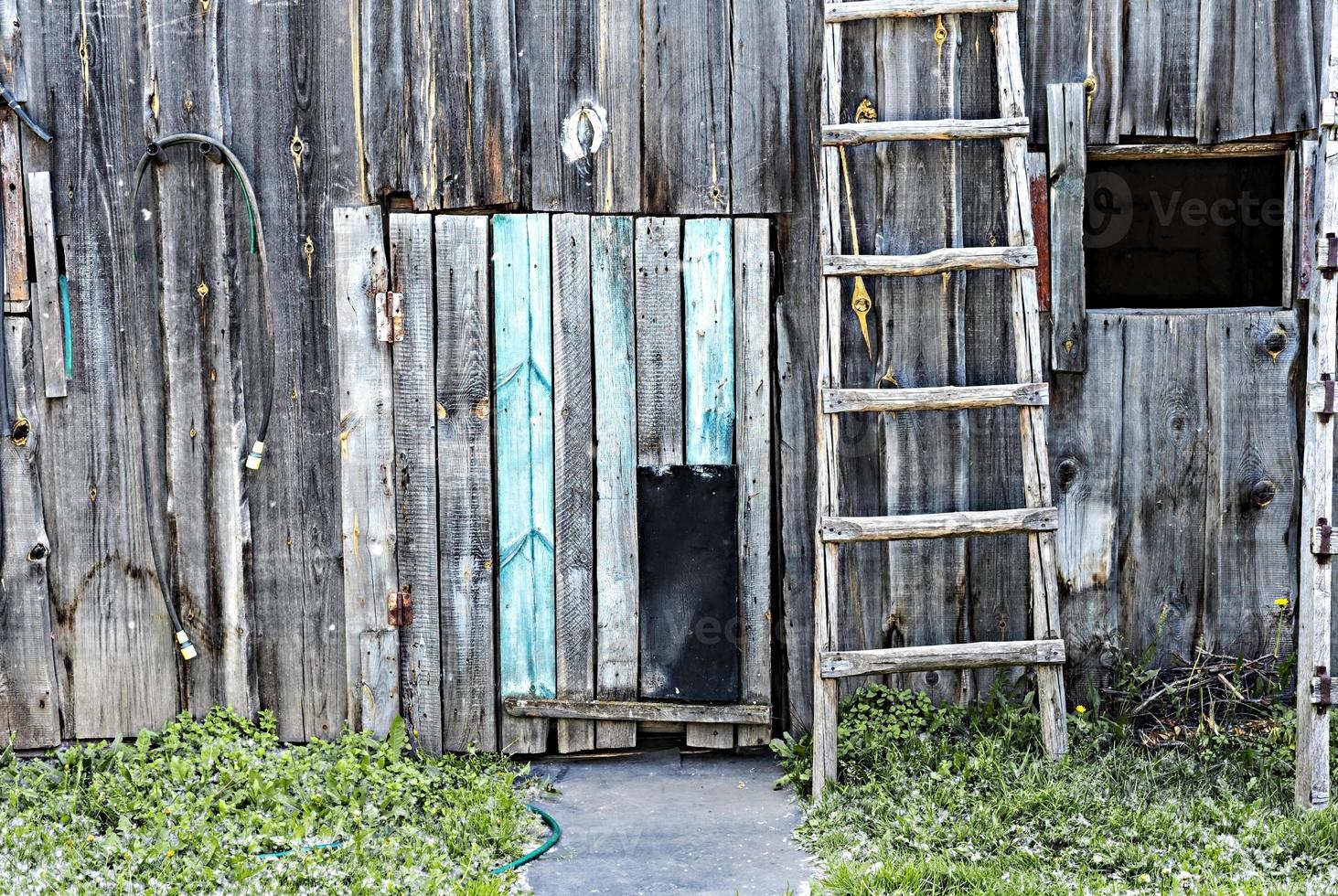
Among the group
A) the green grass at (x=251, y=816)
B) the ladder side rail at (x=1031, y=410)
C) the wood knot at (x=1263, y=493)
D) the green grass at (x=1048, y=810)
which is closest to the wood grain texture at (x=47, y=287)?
the green grass at (x=251, y=816)

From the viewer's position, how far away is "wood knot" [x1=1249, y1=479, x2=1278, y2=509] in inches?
172

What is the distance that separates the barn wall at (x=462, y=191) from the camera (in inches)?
166

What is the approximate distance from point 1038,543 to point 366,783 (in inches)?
96.8

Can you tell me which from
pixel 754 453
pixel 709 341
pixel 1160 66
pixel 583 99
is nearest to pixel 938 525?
pixel 754 453

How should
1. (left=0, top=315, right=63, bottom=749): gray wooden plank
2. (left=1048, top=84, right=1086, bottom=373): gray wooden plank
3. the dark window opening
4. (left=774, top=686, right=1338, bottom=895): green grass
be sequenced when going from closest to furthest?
1. (left=774, top=686, right=1338, bottom=895): green grass
2. (left=1048, top=84, right=1086, bottom=373): gray wooden plank
3. (left=0, top=315, right=63, bottom=749): gray wooden plank
4. the dark window opening

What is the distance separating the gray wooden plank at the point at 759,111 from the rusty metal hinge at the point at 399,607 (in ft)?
6.17

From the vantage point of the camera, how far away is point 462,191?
4270 mm

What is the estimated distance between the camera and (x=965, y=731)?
4.26 m

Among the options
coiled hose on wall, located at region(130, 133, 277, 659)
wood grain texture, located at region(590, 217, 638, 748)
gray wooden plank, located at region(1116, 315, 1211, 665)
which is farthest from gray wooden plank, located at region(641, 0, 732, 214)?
gray wooden plank, located at region(1116, 315, 1211, 665)

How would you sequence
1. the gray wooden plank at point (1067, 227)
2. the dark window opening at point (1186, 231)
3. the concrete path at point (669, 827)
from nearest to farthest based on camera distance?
the concrete path at point (669, 827) < the gray wooden plank at point (1067, 227) < the dark window opening at point (1186, 231)

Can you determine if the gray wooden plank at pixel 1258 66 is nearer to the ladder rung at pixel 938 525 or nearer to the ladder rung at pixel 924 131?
the ladder rung at pixel 924 131

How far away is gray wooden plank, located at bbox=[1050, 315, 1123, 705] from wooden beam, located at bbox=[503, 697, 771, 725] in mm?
1220

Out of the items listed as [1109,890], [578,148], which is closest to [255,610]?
[578,148]

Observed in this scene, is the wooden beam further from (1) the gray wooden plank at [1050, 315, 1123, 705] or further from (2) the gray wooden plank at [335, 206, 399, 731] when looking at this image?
(1) the gray wooden plank at [1050, 315, 1123, 705]
